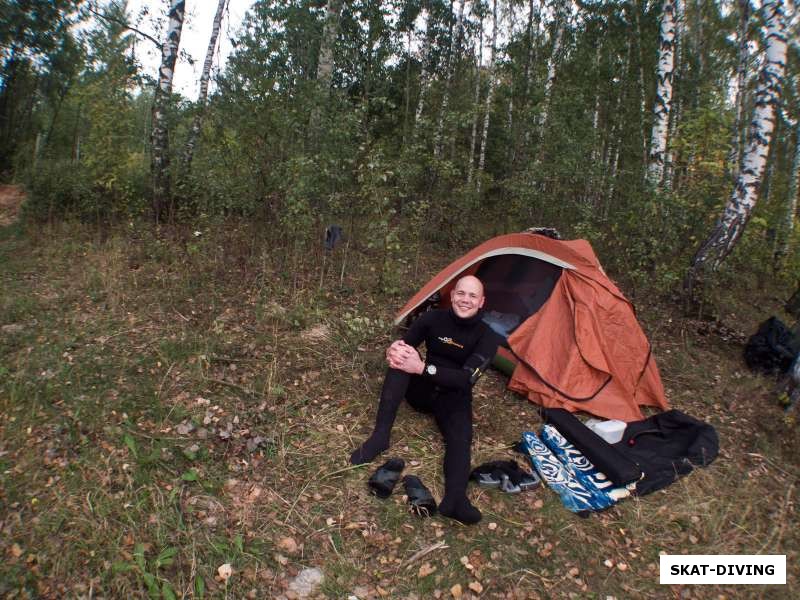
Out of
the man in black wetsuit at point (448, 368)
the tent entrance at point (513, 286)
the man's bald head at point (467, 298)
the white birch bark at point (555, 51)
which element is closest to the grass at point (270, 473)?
the man in black wetsuit at point (448, 368)

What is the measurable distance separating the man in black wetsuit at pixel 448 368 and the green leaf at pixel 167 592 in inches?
47.8

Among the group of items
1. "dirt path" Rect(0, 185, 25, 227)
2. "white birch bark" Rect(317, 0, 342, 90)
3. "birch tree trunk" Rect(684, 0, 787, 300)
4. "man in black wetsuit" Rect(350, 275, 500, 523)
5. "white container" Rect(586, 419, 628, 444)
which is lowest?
"white container" Rect(586, 419, 628, 444)

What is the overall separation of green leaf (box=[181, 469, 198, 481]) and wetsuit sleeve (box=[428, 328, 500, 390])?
1615 mm

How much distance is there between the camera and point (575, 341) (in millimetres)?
3877

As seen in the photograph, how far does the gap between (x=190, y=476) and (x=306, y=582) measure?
0.99m

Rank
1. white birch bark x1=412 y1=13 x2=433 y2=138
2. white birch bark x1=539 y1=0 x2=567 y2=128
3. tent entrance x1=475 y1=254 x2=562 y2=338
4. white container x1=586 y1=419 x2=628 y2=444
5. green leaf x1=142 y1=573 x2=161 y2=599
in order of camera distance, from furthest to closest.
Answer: white birch bark x1=412 y1=13 x2=433 y2=138 → white birch bark x1=539 y1=0 x2=567 y2=128 → tent entrance x1=475 y1=254 x2=562 y2=338 → white container x1=586 y1=419 x2=628 y2=444 → green leaf x1=142 y1=573 x2=161 y2=599

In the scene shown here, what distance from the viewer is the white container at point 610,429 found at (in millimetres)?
3496

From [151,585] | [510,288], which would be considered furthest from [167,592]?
[510,288]

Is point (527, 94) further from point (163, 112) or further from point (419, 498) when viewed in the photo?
point (419, 498)

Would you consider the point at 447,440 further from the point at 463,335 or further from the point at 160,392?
the point at 160,392

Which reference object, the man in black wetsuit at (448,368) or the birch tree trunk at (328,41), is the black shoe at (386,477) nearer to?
the man in black wetsuit at (448,368)

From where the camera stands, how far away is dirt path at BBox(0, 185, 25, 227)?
25.2 ft

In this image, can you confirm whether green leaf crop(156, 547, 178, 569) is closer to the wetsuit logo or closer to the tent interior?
the wetsuit logo

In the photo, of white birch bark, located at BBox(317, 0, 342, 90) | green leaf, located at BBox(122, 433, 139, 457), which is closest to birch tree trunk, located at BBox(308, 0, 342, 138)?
white birch bark, located at BBox(317, 0, 342, 90)
